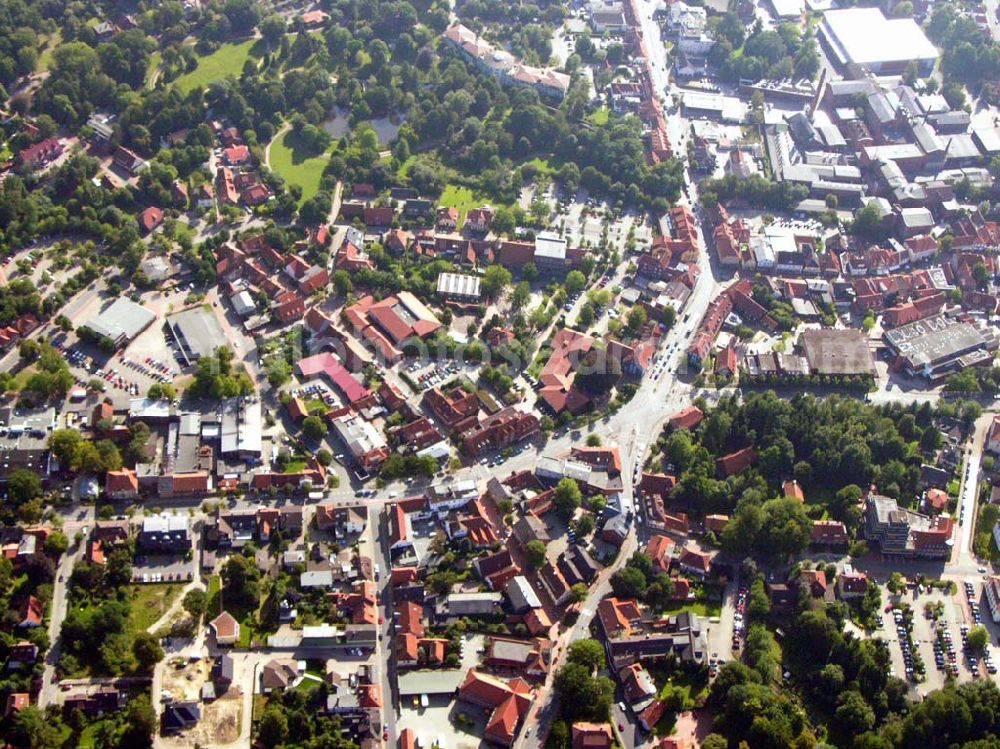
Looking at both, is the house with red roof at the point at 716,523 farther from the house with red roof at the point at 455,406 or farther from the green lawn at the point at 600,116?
the green lawn at the point at 600,116

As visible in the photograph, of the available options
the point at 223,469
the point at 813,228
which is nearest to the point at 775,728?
the point at 223,469

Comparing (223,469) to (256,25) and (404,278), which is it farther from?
(256,25)

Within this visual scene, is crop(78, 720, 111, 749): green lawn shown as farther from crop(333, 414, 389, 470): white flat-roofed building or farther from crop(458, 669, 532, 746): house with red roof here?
crop(333, 414, 389, 470): white flat-roofed building

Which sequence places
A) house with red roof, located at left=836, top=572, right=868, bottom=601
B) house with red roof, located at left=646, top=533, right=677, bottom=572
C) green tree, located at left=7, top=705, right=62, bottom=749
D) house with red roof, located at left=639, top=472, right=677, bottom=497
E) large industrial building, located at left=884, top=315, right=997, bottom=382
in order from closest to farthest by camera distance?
green tree, located at left=7, top=705, right=62, bottom=749 < house with red roof, located at left=836, top=572, right=868, bottom=601 < house with red roof, located at left=646, top=533, right=677, bottom=572 < house with red roof, located at left=639, top=472, right=677, bottom=497 < large industrial building, located at left=884, top=315, right=997, bottom=382

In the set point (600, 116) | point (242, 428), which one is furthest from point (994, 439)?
point (242, 428)

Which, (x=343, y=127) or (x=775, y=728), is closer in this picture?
(x=775, y=728)

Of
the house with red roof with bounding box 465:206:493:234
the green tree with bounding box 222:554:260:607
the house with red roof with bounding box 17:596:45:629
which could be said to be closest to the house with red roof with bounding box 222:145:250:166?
the house with red roof with bounding box 465:206:493:234

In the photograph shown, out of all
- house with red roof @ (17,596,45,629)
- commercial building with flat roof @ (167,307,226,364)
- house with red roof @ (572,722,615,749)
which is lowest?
house with red roof @ (17,596,45,629)

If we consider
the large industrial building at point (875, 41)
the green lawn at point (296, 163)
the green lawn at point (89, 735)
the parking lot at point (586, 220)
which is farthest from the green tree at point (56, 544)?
the large industrial building at point (875, 41)

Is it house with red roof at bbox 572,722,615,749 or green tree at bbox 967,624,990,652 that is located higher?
green tree at bbox 967,624,990,652
